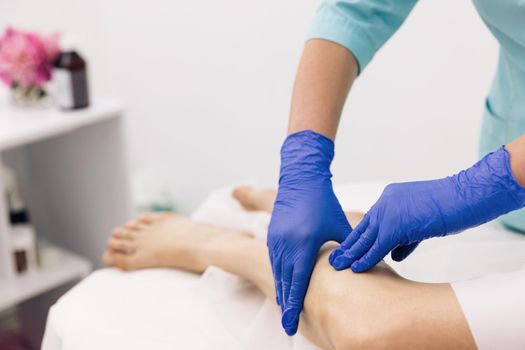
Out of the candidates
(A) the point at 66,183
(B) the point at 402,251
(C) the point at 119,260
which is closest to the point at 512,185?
(B) the point at 402,251

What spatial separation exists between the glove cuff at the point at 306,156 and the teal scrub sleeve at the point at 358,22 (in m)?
0.19

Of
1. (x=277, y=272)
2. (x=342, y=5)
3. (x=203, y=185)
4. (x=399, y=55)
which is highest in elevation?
(x=342, y=5)

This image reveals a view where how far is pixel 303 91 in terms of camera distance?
116 centimetres

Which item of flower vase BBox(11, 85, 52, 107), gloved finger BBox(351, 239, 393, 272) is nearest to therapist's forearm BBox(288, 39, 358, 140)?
gloved finger BBox(351, 239, 393, 272)

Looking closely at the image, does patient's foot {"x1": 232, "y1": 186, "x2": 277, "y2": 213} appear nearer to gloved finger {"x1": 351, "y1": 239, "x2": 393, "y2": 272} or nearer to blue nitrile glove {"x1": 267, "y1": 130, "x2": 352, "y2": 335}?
blue nitrile glove {"x1": 267, "y1": 130, "x2": 352, "y2": 335}

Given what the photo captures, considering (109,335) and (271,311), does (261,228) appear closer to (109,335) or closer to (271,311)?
(271,311)

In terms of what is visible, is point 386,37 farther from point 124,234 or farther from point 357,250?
point 124,234

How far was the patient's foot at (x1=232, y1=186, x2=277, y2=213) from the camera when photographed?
4.65 ft

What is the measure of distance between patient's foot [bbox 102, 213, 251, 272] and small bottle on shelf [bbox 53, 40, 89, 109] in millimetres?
578

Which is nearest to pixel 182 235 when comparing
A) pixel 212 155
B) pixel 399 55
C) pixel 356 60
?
pixel 356 60

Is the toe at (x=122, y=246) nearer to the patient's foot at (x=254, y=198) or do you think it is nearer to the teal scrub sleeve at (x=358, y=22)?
the patient's foot at (x=254, y=198)

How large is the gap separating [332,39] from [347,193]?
36cm

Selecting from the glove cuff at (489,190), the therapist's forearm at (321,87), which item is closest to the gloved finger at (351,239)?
the glove cuff at (489,190)

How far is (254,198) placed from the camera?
56.6 inches
